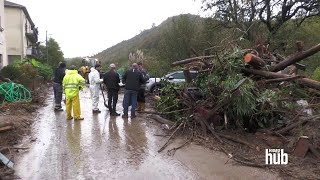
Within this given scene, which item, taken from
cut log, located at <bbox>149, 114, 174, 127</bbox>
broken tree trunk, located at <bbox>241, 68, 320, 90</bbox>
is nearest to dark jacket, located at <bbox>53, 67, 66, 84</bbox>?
cut log, located at <bbox>149, 114, 174, 127</bbox>

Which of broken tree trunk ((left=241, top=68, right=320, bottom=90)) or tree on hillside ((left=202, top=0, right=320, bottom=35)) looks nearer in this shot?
broken tree trunk ((left=241, top=68, right=320, bottom=90))

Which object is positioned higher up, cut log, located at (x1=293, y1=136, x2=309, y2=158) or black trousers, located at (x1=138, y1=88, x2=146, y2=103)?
black trousers, located at (x1=138, y1=88, x2=146, y2=103)

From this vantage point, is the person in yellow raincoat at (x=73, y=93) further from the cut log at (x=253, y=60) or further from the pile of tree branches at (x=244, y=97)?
the cut log at (x=253, y=60)

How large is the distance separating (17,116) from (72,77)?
198 cm

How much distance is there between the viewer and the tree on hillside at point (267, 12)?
26.9m

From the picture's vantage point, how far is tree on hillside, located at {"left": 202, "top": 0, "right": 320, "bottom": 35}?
26.9m

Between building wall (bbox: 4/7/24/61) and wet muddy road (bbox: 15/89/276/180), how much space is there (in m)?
32.4

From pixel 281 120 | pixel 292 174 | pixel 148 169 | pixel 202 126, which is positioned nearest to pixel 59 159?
pixel 148 169

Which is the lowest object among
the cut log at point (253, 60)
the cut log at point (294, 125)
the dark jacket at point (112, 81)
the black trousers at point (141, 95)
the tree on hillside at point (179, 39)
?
the cut log at point (294, 125)

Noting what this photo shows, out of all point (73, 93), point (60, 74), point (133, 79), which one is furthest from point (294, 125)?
point (60, 74)

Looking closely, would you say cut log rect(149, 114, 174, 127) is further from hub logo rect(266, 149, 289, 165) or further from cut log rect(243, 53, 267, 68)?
hub logo rect(266, 149, 289, 165)

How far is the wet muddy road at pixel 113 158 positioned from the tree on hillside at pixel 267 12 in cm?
1918

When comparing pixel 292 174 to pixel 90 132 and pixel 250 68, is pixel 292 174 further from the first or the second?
pixel 90 132

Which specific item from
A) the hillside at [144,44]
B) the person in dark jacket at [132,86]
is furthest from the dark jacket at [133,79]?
the hillside at [144,44]
